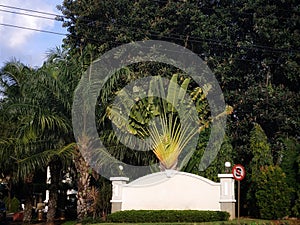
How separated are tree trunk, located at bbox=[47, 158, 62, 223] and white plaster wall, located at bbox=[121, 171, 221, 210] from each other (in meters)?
3.64

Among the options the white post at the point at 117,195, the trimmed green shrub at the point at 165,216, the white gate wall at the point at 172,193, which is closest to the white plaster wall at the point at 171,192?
the white gate wall at the point at 172,193

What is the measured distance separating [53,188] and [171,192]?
5.44m

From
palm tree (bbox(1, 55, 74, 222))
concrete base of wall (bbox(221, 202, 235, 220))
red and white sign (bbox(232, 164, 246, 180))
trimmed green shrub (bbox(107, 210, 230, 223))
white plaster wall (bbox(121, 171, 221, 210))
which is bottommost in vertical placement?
trimmed green shrub (bbox(107, 210, 230, 223))

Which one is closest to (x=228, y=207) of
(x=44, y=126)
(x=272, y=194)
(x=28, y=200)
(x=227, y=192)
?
(x=227, y=192)

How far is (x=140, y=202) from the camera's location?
16.8m

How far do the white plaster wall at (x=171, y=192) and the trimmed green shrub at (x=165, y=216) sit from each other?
90 centimetres

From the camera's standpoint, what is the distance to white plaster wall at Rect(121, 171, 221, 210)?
1620cm

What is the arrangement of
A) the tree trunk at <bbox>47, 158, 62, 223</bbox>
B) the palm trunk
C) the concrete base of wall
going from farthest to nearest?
1. the palm trunk
2. the tree trunk at <bbox>47, 158, 62, 223</bbox>
3. the concrete base of wall

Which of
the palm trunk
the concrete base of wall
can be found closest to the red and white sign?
the concrete base of wall

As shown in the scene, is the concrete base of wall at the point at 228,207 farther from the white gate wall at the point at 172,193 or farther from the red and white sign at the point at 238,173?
the red and white sign at the point at 238,173

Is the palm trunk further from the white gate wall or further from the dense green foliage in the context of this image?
the dense green foliage

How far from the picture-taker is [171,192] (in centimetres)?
1662

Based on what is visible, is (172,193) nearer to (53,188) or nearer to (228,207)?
(228,207)

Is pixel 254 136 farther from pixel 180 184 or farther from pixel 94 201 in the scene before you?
pixel 94 201
